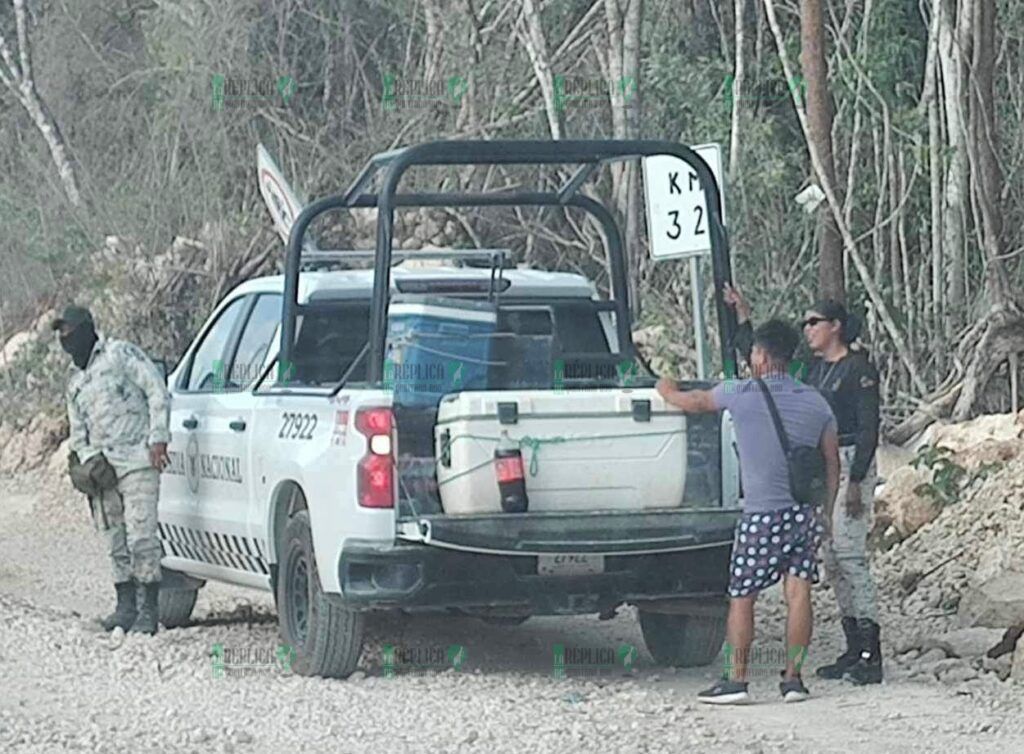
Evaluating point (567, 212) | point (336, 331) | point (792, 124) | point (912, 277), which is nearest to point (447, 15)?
point (567, 212)

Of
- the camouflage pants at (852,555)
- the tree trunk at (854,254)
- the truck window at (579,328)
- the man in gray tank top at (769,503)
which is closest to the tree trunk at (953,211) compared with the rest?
the tree trunk at (854,254)

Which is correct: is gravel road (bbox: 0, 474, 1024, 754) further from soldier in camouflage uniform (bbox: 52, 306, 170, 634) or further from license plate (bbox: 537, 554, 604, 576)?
license plate (bbox: 537, 554, 604, 576)

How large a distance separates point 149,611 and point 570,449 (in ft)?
9.56

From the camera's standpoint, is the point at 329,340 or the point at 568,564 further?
the point at 329,340

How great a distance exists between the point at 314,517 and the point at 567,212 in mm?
11837

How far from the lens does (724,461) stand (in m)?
9.76

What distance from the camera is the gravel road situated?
8.29 metres

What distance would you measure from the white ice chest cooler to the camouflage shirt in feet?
7.44

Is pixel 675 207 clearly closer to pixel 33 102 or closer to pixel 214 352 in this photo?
pixel 214 352

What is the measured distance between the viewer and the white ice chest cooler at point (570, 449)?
9.23 metres

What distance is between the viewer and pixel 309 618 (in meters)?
9.73

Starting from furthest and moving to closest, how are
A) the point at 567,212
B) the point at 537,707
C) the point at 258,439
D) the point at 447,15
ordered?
1. the point at 447,15
2. the point at 567,212
3. the point at 258,439
4. the point at 537,707

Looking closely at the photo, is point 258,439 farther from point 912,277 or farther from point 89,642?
point 912,277

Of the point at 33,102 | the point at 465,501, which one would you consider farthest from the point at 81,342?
the point at 33,102
